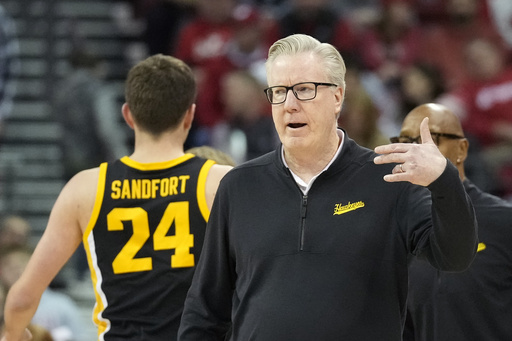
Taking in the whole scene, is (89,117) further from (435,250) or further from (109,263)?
(435,250)

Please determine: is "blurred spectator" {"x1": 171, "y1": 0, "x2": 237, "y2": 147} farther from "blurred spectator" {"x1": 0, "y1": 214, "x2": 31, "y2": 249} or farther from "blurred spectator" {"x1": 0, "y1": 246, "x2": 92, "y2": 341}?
"blurred spectator" {"x1": 0, "y1": 246, "x2": 92, "y2": 341}

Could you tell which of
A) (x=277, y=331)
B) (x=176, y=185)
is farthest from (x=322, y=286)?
(x=176, y=185)

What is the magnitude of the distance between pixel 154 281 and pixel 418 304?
126cm

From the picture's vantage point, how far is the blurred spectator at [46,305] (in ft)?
27.2

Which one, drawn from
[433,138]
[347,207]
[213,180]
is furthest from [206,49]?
[347,207]

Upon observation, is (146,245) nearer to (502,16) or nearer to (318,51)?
(318,51)

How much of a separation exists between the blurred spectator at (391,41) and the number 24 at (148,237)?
683 centimetres

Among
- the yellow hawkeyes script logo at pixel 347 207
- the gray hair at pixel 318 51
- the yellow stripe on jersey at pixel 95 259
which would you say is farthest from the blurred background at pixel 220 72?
the yellow hawkeyes script logo at pixel 347 207

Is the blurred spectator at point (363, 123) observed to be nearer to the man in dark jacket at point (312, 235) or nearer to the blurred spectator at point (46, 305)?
the blurred spectator at point (46, 305)

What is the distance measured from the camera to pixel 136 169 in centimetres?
438

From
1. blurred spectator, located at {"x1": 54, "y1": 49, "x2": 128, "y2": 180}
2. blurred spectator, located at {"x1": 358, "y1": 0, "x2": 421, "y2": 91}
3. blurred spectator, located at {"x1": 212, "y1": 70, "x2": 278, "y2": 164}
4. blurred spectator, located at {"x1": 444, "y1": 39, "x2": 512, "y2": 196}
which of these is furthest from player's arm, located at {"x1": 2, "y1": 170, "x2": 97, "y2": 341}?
blurred spectator, located at {"x1": 358, "y1": 0, "x2": 421, "y2": 91}

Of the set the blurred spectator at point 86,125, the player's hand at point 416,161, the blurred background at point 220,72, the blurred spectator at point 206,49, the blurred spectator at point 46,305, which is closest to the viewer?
the player's hand at point 416,161

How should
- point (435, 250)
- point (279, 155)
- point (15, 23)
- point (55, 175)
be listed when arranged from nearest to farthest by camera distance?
point (435, 250) → point (279, 155) → point (55, 175) → point (15, 23)

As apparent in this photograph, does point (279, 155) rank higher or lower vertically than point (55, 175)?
higher
